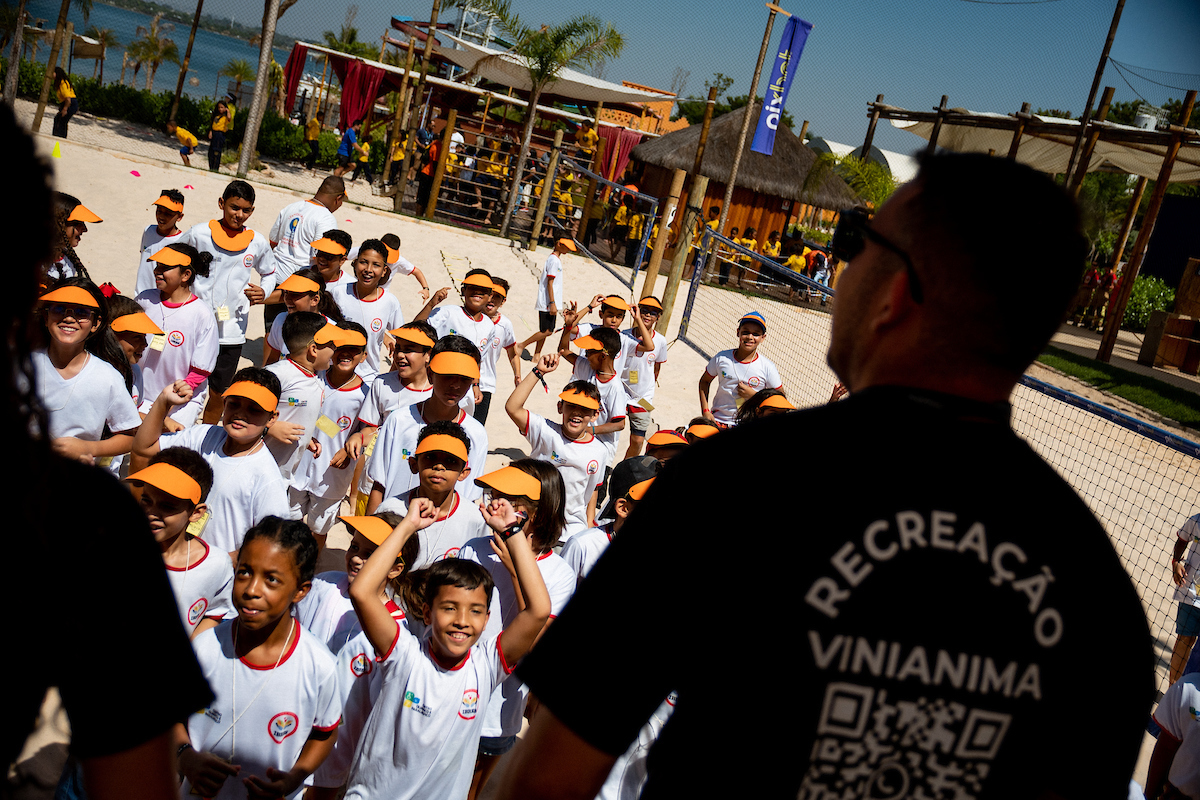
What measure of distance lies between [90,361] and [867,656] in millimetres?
4771

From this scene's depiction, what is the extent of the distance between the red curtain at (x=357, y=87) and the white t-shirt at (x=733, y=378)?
23081 mm

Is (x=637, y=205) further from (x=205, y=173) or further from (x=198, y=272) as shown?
(x=198, y=272)

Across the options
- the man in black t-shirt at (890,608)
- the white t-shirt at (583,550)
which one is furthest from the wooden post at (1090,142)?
the man in black t-shirt at (890,608)

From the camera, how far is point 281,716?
319 cm

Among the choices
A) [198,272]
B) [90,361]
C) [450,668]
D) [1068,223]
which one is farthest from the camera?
[198,272]

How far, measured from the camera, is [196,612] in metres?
3.74

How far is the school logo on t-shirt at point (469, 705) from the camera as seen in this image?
11.0ft

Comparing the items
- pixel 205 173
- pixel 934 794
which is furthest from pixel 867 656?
pixel 205 173

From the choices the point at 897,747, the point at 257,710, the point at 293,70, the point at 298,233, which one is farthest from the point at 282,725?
the point at 293,70

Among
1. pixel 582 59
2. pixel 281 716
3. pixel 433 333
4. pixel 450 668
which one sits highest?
pixel 582 59

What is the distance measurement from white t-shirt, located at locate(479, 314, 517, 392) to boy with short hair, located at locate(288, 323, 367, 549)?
4.55 feet

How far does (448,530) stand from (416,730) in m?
1.40

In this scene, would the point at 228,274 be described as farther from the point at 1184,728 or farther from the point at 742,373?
the point at 1184,728

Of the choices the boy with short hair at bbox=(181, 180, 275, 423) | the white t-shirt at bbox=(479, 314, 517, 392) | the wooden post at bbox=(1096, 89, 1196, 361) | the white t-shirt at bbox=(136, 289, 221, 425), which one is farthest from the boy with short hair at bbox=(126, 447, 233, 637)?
the wooden post at bbox=(1096, 89, 1196, 361)
